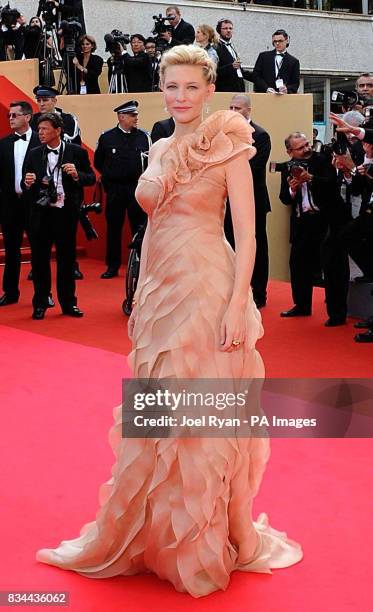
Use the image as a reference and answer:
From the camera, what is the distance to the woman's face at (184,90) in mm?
2965

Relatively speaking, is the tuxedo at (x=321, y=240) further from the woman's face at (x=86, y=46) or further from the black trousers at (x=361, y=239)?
the woman's face at (x=86, y=46)

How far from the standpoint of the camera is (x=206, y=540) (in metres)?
3.00

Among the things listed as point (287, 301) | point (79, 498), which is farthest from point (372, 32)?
point (79, 498)

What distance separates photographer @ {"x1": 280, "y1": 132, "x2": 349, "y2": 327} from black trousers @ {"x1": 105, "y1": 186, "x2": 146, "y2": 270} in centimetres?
199

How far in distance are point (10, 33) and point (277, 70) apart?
3.56 meters

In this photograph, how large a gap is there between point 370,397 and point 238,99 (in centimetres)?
300

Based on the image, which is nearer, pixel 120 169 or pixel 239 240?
pixel 239 240

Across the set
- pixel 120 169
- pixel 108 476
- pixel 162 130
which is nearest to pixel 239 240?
pixel 108 476

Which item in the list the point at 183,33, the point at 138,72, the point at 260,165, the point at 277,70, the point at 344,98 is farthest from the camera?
the point at 183,33

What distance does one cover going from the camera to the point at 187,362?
9.84ft

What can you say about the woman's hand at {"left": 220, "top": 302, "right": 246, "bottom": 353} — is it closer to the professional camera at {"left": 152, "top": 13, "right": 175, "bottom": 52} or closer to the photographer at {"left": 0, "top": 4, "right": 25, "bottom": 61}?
the professional camera at {"left": 152, "top": 13, "right": 175, "bottom": 52}

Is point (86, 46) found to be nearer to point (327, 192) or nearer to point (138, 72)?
point (138, 72)

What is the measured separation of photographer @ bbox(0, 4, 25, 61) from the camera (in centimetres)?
1255

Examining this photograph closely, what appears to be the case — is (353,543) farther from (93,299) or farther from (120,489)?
(93,299)
